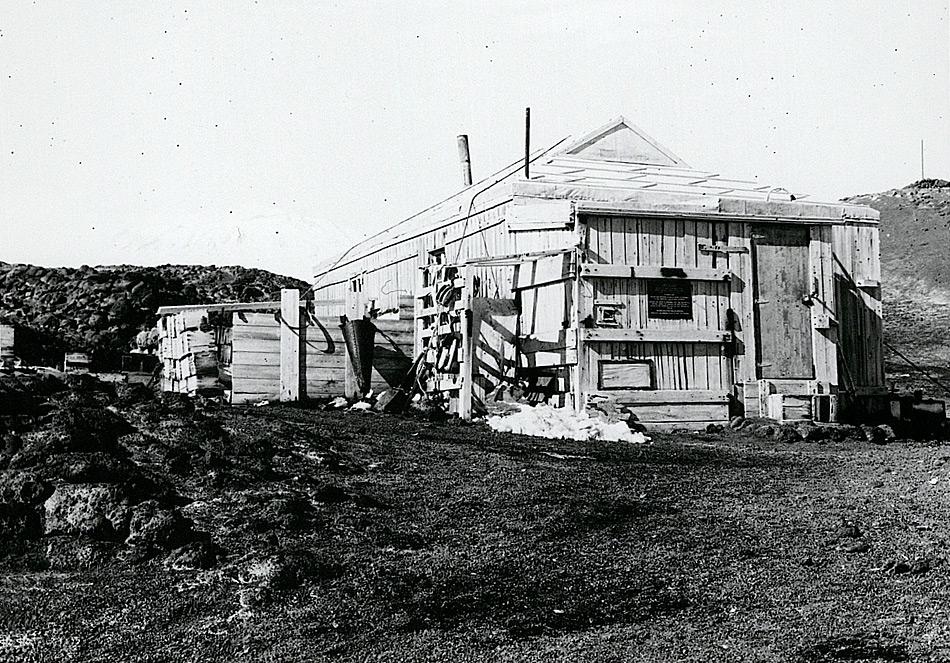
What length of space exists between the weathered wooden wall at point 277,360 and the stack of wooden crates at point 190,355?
102cm

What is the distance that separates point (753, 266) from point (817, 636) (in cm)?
1092

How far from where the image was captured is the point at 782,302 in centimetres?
1619

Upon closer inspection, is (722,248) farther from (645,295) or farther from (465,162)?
(465,162)

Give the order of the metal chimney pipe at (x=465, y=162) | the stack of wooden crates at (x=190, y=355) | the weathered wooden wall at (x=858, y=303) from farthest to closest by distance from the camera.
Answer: the metal chimney pipe at (x=465, y=162), the stack of wooden crates at (x=190, y=355), the weathered wooden wall at (x=858, y=303)

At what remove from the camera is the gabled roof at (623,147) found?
20.0 m

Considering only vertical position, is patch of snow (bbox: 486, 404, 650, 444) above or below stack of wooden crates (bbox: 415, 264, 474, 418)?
below

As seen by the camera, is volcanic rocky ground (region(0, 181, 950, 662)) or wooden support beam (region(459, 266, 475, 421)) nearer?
volcanic rocky ground (region(0, 181, 950, 662))

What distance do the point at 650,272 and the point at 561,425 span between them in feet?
9.47

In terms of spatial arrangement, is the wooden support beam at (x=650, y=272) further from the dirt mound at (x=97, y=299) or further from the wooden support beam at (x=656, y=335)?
the dirt mound at (x=97, y=299)

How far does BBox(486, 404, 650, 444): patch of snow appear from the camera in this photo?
13391mm

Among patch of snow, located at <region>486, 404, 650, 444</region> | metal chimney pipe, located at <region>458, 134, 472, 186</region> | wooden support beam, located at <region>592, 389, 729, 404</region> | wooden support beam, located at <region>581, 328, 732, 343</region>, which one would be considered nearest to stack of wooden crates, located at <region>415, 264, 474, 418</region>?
patch of snow, located at <region>486, 404, 650, 444</region>

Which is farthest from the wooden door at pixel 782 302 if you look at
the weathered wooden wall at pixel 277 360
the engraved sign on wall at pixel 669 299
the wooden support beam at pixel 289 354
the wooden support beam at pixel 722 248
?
the wooden support beam at pixel 289 354

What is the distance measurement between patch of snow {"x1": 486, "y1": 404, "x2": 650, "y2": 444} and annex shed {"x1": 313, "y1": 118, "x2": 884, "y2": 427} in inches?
24.3

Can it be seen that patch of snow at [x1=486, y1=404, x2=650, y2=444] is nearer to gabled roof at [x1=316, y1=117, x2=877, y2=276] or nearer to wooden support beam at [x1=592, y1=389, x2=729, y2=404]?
wooden support beam at [x1=592, y1=389, x2=729, y2=404]
